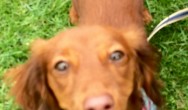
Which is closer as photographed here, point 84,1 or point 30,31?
point 84,1

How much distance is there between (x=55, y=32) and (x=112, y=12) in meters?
0.83

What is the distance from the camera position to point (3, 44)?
4.13 metres

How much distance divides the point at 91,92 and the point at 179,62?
63.2 inches

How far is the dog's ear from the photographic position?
3.01 m

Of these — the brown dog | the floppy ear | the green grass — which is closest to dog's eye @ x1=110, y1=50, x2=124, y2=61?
the floppy ear

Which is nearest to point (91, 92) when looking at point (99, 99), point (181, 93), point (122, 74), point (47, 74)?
point (99, 99)

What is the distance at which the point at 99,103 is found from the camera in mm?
2500

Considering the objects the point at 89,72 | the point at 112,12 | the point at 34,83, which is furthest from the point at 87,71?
the point at 112,12

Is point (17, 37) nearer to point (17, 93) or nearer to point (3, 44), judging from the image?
point (3, 44)

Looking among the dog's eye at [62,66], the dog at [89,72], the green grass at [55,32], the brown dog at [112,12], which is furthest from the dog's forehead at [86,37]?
the green grass at [55,32]

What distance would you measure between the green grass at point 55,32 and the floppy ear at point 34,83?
0.78 m

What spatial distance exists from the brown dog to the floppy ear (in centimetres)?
52

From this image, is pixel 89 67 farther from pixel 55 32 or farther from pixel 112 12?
pixel 55 32

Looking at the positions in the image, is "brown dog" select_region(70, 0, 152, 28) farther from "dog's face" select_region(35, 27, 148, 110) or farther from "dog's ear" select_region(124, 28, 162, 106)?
"dog's face" select_region(35, 27, 148, 110)
